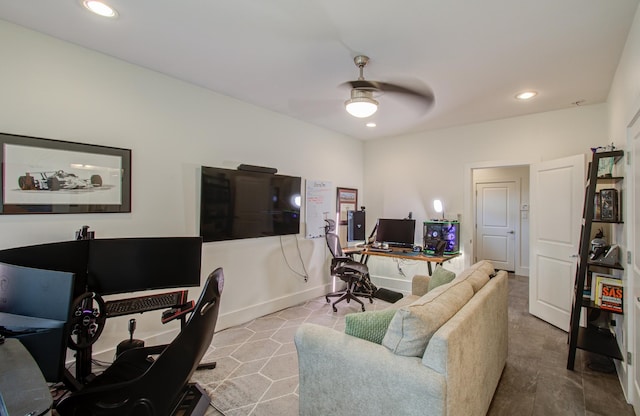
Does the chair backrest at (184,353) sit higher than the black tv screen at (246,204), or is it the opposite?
the black tv screen at (246,204)

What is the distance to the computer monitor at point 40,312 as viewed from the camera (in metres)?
1.10

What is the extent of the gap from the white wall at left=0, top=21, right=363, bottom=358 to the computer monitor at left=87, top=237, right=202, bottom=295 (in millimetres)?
388

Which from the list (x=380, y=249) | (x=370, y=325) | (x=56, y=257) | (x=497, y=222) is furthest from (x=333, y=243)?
(x=497, y=222)

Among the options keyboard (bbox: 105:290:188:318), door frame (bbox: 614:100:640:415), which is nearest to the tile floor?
door frame (bbox: 614:100:640:415)

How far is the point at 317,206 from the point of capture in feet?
14.6

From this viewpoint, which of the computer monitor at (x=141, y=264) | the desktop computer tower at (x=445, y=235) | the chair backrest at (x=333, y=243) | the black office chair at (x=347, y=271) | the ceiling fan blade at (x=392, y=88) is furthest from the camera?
Answer: the desktop computer tower at (x=445, y=235)

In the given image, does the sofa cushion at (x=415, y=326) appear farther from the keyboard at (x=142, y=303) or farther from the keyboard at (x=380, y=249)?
the keyboard at (x=380, y=249)

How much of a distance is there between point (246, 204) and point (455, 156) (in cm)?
320

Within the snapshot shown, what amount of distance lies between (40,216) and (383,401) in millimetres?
2638

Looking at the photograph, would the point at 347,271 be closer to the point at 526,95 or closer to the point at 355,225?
the point at 355,225

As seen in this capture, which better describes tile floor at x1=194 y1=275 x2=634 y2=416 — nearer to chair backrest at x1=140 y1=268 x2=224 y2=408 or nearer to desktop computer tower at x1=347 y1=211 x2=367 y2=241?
chair backrest at x1=140 y1=268 x2=224 y2=408

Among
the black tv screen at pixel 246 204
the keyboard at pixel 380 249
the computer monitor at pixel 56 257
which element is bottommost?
the keyboard at pixel 380 249

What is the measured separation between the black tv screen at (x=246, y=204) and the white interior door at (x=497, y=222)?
177 inches

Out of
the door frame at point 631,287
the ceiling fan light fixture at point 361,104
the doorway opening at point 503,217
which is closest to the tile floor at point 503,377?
the door frame at point 631,287
